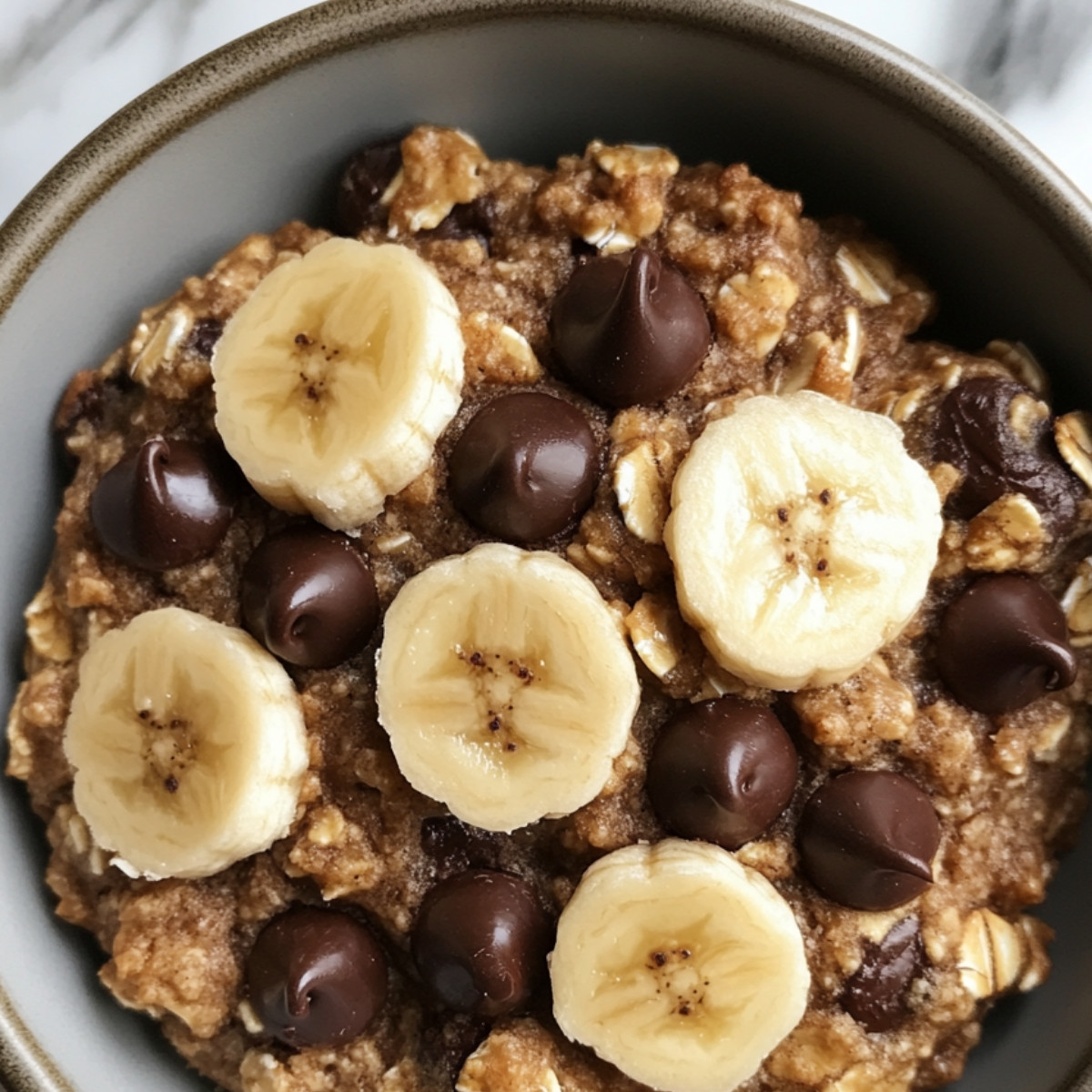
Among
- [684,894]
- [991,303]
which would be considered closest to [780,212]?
[991,303]

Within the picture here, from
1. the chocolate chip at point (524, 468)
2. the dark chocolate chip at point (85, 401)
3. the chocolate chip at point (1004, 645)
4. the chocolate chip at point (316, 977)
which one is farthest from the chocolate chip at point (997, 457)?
the dark chocolate chip at point (85, 401)

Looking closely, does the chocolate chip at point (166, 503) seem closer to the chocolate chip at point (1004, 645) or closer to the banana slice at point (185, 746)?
the banana slice at point (185, 746)

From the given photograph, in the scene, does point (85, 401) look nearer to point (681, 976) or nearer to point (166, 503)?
point (166, 503)

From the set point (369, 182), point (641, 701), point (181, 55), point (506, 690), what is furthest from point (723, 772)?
point (181, 55)

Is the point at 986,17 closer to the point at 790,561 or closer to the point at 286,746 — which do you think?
the point at 790,561

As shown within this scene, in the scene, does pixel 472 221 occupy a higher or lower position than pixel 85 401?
higher

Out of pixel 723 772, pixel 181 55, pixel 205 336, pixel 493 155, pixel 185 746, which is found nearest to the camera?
pixel 723 772

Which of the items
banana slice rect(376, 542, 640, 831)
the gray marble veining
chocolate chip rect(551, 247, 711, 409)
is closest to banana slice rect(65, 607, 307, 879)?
banana slice rect(376, 542, 640, 831)

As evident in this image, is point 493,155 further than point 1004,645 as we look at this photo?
Yes
